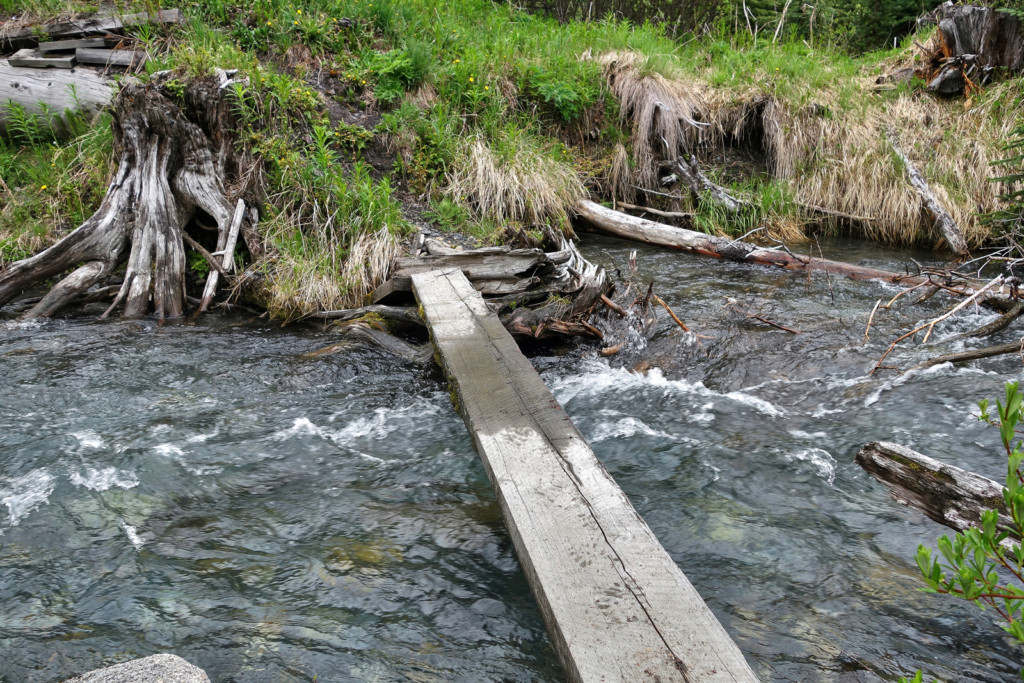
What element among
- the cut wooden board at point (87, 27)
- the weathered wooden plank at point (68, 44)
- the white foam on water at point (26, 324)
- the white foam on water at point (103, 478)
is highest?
the cut wooden board at point (87, 27)

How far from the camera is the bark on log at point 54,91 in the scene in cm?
717

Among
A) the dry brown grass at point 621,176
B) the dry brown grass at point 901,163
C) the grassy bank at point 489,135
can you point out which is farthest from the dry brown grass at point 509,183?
the dry brown grass at point 901,163

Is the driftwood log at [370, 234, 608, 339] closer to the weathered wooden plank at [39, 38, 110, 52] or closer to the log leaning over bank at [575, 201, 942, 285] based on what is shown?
the log leaning over bank at [575, 201, 942, 285]

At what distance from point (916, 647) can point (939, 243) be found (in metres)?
6.49

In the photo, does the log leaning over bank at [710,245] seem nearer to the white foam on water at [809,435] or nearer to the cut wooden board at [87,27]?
the white foam on water at [809,435]

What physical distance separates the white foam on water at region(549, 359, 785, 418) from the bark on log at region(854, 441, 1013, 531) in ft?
5.23

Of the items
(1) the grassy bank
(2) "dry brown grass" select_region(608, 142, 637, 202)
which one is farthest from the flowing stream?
(2) "dry brown grass" select_region(608, 142, 637, 202)

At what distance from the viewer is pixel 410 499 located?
125 inches

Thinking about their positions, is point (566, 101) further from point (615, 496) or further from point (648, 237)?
point (615, 496)

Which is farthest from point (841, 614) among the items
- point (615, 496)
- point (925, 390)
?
point (925, 390)

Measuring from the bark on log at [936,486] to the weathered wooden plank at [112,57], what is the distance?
322 inches

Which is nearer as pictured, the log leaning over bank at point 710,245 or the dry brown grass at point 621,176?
the log leaning over bank at point 710,245

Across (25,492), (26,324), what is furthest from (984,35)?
(26,324)

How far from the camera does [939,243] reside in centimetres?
733
